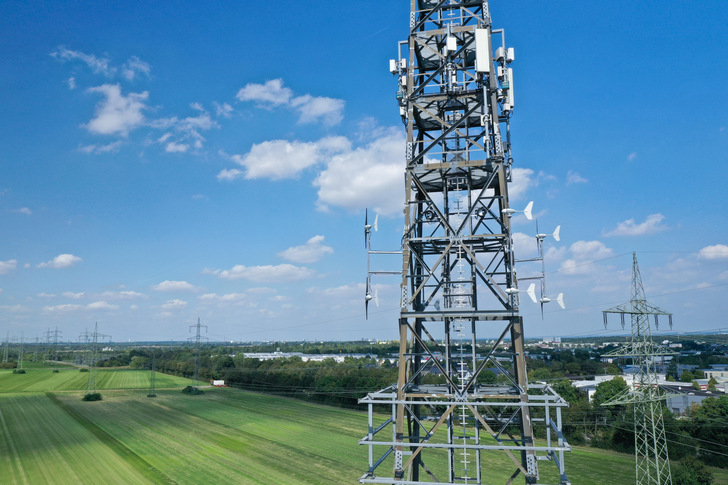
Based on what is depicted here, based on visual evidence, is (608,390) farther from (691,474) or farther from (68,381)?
(68,381)

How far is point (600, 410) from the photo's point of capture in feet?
188

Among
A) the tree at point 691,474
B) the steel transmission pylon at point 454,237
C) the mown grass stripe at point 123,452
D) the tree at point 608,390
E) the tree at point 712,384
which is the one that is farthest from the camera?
the tree at point 712,384

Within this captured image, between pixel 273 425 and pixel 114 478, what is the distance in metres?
27.4

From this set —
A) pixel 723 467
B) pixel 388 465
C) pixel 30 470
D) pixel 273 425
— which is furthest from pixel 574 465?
pixel 30 470

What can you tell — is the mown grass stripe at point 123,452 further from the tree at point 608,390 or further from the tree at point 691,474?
the tree at point 608,390

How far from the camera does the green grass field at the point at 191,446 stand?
127ft

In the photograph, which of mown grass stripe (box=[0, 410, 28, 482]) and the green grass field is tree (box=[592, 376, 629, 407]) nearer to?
the green grass field

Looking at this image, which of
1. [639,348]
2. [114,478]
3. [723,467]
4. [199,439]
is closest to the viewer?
[639,348]

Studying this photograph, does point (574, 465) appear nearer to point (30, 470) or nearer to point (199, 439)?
point (199, 439)

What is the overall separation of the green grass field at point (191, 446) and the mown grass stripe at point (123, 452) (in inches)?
3.5

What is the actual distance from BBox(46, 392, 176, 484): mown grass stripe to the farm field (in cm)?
3468

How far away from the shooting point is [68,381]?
109m

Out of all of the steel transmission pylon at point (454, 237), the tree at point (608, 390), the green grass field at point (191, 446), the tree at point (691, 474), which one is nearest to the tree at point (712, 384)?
the tree at point (608, 390)

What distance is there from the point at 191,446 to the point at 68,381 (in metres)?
80.3
